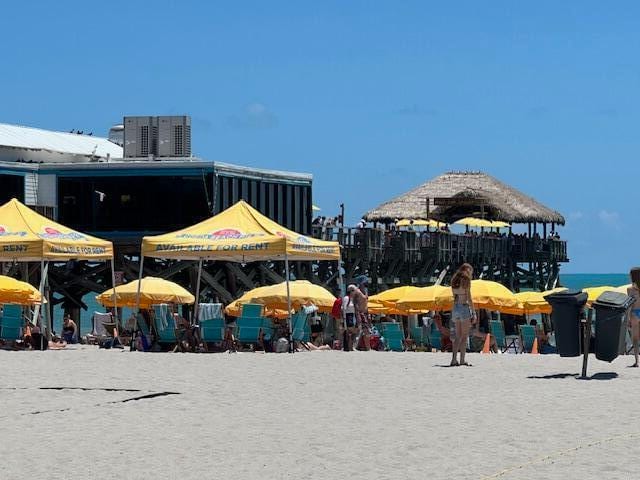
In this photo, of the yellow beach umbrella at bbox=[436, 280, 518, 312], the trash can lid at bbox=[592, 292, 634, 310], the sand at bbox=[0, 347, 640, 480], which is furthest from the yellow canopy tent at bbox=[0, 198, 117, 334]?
the trash can lid at bbox=[592, 292, 634, 310]

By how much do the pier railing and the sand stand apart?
26.3 metres

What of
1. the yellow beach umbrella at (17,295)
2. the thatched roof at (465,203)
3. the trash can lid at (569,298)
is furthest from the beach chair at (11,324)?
the thatched roof at (465,203)

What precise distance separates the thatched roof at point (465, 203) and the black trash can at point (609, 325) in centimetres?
4346

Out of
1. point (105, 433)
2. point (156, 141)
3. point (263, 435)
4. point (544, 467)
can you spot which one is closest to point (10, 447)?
point (105, 433)

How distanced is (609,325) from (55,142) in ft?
102

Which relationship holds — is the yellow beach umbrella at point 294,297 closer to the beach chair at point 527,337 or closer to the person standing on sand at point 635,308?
the beach chair at point 527,337

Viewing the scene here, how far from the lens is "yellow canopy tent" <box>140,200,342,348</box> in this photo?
73.3ft

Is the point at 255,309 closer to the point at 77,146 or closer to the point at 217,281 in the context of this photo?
the point at 217,281

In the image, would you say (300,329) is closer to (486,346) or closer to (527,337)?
(486,346)

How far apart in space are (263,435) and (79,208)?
28676mm

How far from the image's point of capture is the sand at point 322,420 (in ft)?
30.9

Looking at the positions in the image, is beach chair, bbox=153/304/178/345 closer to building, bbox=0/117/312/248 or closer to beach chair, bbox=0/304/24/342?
beach chair, bbox=0/304/24/342

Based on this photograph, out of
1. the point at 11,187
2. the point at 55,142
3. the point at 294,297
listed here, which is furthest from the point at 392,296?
the point at 55,142

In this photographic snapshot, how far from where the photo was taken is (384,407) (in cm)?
1295
